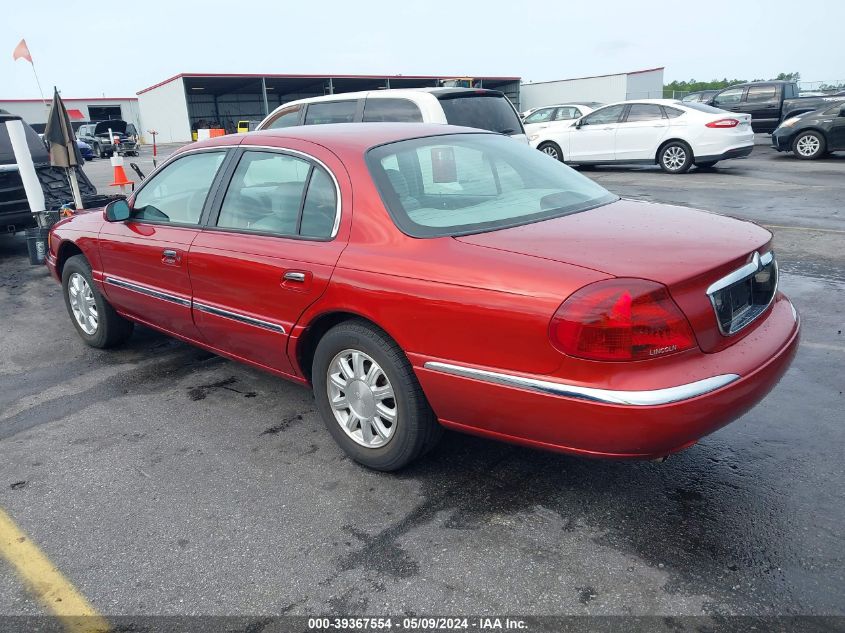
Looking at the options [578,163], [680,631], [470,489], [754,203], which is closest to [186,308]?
[470,489]

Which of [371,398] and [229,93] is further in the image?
[229,93]

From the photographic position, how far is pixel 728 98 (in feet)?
72.3

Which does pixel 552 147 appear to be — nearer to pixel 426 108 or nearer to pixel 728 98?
pixel 426 108

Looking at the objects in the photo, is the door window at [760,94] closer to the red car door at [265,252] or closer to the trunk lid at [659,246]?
the trunk lid at [659,246]

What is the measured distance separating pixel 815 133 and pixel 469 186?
52.0ft

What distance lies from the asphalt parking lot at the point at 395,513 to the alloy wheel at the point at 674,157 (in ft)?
35.0

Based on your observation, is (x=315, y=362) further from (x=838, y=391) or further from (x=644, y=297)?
→ (x=838, y=391)

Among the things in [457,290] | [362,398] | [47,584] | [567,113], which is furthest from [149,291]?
[567,113]

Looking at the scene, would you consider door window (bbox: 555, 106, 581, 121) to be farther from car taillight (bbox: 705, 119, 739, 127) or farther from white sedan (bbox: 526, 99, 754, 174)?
car taillight (bbox: 705, 119, 739, 127)

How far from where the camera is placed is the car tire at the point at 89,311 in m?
Result: 5.02

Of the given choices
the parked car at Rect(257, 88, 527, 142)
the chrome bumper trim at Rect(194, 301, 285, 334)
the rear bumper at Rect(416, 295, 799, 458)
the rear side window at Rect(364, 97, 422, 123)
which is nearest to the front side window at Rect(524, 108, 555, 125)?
the parked car at Rect(257, 88, 527, 142)

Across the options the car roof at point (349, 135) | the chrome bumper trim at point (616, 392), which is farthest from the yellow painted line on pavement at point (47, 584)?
the car roof at point (349, 135)

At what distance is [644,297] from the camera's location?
2447 mm

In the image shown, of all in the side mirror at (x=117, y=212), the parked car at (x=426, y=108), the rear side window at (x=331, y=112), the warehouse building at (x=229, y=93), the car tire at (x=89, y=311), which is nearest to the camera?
the side mirror at (x=117, y=212)
